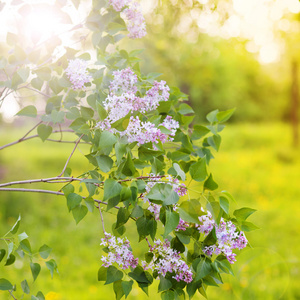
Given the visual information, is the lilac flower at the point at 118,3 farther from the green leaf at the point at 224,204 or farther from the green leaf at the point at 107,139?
the green leaf at the point at 224,204

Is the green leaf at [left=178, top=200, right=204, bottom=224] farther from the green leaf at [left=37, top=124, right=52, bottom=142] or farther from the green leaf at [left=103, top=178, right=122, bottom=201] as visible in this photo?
the green leaf at [left=37, top=124, right=52, bottom=142]

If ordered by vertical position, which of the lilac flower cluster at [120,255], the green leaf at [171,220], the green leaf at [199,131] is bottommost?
the lilac flower cluster at [120,255]

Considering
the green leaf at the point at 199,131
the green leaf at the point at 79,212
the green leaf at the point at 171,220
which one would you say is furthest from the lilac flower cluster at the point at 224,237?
the green leaf at the point at 199,131

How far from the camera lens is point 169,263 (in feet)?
3.67

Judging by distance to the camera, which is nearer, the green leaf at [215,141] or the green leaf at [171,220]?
the green leaf at [171,220]

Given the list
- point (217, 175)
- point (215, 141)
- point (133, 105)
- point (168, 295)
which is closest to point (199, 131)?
point (215, 141)

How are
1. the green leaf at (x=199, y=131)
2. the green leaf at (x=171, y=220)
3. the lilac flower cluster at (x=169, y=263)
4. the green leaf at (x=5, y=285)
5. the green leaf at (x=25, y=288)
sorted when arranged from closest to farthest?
the green leaf at (x=171, y=220), the lilac flower cluster at (x=169, y=263), the green leaf at (x=5, y=285), the green leaf at (x=25, y=288), the green leaf at (x=199, y=131)

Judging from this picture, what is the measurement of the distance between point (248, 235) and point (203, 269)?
3928 millimetres

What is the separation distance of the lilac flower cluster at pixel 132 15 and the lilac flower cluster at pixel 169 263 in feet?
2.65

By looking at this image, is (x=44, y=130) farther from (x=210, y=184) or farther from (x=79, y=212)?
(x=210, y=184)

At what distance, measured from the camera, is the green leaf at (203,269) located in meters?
1.05

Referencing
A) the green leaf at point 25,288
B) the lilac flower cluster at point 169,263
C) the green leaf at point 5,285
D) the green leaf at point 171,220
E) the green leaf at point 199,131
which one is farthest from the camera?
the green leaf at point 199,131

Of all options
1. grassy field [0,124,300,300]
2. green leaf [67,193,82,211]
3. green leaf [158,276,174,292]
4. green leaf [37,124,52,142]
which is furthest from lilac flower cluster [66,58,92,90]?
grassy field [0,124,300,300]

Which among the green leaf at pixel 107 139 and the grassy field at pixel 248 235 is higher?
the green leaf at pixel 107 139
